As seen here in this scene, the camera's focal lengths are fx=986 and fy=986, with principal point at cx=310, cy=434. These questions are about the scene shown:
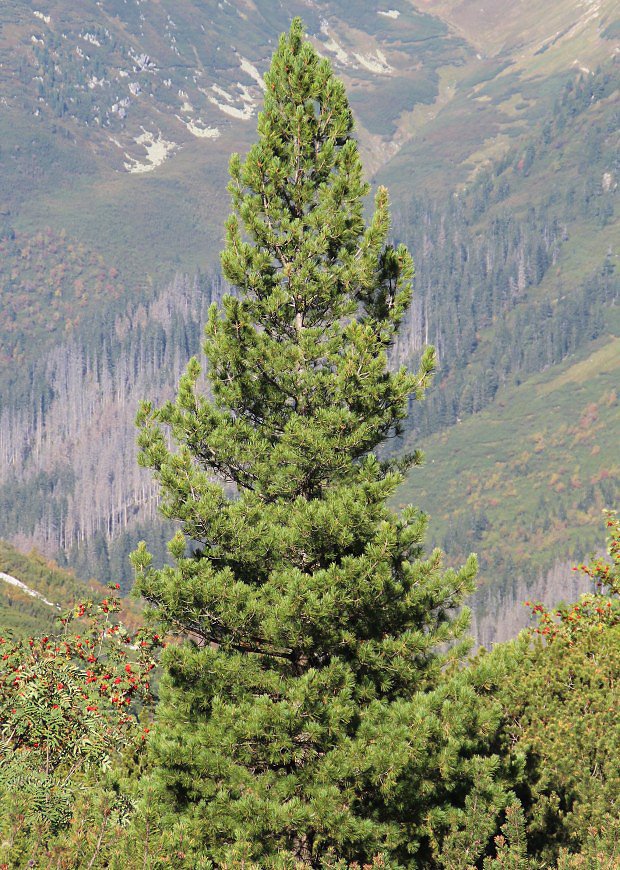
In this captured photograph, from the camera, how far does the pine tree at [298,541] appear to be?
18344 mm

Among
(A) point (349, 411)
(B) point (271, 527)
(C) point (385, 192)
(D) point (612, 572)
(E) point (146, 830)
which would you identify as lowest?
(D) point (612, 572)

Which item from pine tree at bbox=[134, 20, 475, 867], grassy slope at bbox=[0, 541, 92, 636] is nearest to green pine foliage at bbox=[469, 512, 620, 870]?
pine tree at bbox=[134, 20, 475, 867]

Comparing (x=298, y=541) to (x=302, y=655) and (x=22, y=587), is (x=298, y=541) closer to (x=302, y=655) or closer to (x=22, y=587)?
(x=302, y=655)

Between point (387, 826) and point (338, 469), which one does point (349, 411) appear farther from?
point (387, 826)

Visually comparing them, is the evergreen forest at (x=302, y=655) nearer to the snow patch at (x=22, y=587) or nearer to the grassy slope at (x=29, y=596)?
the grassy slope at (x=29, y=596)

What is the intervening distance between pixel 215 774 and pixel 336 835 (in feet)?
8.26

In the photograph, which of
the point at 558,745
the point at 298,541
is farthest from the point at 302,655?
the point at 558,745

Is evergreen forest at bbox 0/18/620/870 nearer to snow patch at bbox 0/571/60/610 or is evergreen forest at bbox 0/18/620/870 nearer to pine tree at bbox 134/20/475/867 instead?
pine tree at bbox 134/20/475/867

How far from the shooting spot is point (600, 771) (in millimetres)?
19984

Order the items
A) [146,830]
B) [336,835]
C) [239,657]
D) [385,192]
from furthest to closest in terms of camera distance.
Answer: [385,192] < [239,657] < [336,835] < [146,830]

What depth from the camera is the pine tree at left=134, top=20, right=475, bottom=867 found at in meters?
18.3

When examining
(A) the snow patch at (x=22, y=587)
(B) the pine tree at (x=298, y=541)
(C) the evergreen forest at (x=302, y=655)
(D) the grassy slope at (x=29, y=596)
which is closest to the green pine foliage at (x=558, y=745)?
(C) the evergreen forest at (x=302, y=655)

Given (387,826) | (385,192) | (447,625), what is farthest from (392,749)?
(385,192)

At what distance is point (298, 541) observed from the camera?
19953 millimetres
